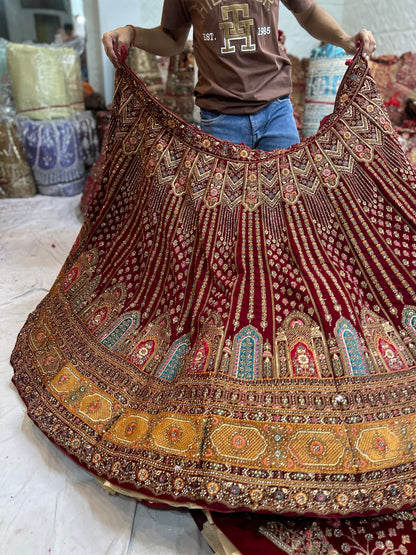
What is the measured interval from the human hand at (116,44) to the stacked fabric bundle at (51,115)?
77.4 inches

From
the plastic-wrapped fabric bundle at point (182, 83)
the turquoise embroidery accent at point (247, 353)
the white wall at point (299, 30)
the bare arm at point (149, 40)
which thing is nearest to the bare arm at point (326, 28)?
the bare arm at point (149, 40)

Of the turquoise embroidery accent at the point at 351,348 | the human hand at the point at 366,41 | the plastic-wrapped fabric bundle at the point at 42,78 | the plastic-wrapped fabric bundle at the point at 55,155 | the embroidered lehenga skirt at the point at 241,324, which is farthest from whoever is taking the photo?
the plastic-wrapped fabric bundle at the point at 55,155

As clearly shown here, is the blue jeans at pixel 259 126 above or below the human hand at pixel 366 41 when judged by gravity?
below

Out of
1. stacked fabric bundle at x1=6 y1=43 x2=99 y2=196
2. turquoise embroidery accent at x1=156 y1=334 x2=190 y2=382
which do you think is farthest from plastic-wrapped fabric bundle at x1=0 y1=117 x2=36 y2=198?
turquoise embroidery accent at x1=156 y1=334 x2=190 y2=382

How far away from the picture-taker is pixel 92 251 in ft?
5.11

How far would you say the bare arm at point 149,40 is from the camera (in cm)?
135

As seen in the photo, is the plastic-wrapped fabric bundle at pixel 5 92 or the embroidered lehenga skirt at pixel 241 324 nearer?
the embroidered lehenga skirt at pixel 241 324

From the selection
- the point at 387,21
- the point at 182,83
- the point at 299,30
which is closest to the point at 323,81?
the point at 182,83

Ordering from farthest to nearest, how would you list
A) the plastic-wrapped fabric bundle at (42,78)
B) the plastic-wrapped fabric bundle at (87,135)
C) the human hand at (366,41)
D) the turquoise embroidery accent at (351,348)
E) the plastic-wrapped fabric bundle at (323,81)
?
the plastic-wrapped fabric bundle at (87,135) < the plastic-wrapped fabric bundle at (42,78) < the plastic-wrapped fabric bundle at (323,81) < the human hand at (366,41) < the turquoise embroidery accent at (351,348)

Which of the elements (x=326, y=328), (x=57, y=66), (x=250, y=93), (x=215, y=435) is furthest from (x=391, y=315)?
(x=57, y=66)

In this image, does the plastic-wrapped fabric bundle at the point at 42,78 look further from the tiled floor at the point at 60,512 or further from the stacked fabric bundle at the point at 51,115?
the tiled floor at the point at 60,512

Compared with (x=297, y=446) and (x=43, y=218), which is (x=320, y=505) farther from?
(x=43, y=218)

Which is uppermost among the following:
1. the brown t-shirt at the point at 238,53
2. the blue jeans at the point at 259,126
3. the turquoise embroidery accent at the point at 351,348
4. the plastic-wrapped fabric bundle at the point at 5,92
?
the brown t-shirt at the point at 238,53

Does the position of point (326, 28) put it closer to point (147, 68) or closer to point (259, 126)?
point (259, 126)
